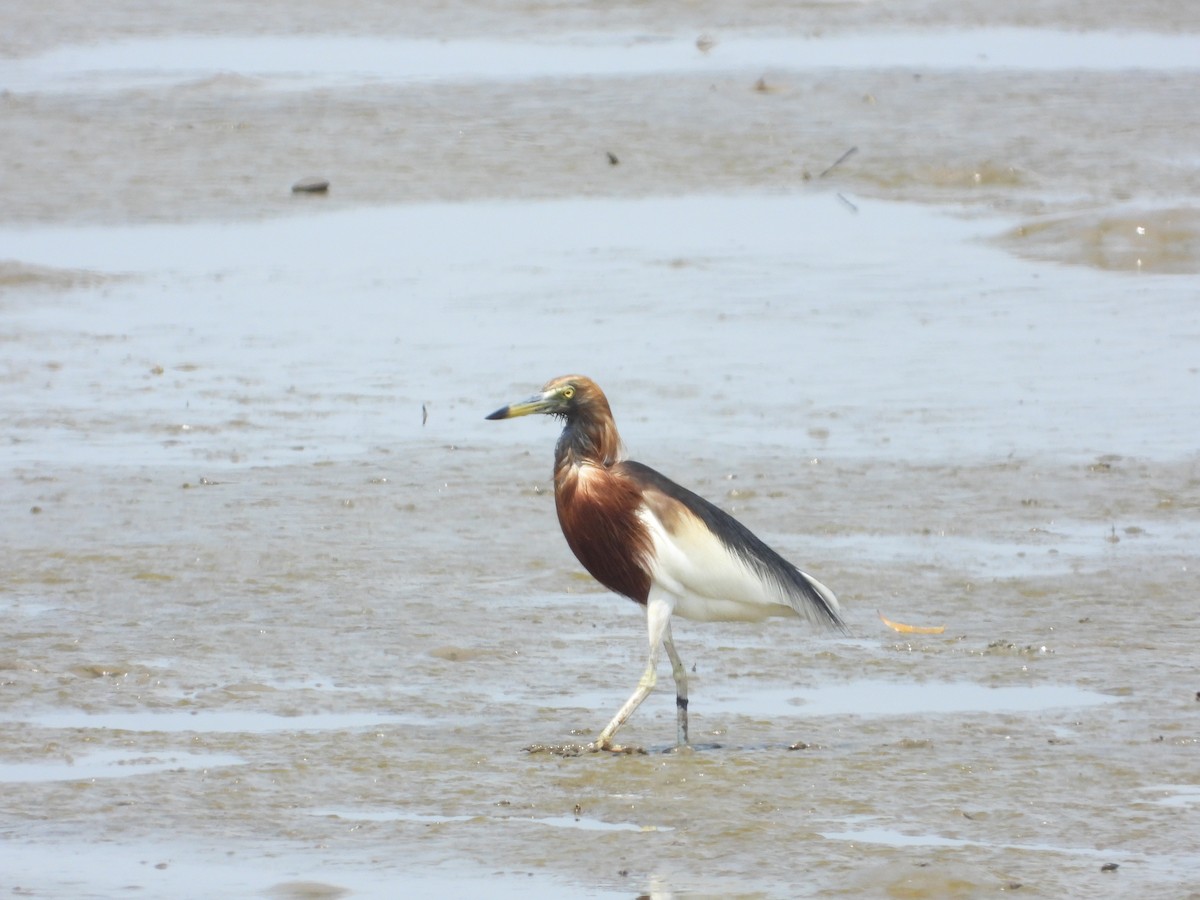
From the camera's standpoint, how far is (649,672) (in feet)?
23.4

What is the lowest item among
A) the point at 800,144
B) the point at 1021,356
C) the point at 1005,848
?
the point at 1005,848

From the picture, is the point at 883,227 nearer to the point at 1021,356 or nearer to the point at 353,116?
the point at 1021,356

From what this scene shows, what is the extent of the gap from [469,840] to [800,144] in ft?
44.7

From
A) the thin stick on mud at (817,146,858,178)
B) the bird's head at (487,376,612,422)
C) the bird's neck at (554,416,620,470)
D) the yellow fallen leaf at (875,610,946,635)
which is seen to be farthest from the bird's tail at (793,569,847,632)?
the thin stick on mud at (817,146,858,178)

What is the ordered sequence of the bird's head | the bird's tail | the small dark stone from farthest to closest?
1. the small dark stone
2. the bird's tail
3. the bird's head

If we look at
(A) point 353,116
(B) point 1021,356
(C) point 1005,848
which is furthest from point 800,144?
(C) point 1005,848

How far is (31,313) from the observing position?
14.0 m

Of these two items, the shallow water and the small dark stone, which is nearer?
the shallow water

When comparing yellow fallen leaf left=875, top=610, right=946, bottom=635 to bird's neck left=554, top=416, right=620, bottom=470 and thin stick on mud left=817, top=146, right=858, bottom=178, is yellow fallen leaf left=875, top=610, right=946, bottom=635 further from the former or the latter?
thin stick on mud left=817, top=146, right=858, bottom=178

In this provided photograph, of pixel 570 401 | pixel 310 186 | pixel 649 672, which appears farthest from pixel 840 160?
pixel 649 672

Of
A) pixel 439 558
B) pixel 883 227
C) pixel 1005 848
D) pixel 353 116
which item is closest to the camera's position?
pixel 1005 848

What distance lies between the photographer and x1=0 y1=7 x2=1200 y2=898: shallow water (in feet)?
20.6

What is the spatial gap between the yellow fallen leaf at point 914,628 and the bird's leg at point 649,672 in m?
0.77

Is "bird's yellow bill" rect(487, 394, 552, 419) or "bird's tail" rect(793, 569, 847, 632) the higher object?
"bird's yellow bill" rect(487, 394, 552, 419)
